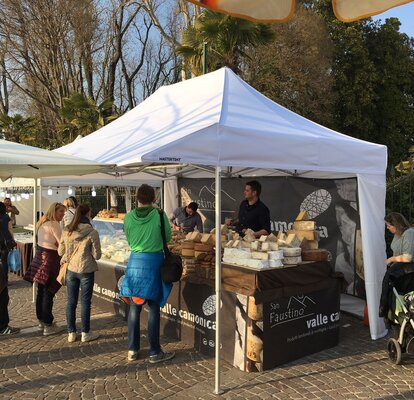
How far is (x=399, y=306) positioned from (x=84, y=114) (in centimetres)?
1603

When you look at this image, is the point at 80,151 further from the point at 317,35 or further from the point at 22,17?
the point at 22,17

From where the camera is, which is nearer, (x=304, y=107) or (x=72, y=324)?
(x=72, y=324)

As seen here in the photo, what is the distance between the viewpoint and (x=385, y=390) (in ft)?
13.0

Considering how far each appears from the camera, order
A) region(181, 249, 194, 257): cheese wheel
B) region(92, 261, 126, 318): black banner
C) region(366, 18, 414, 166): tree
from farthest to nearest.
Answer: region(366, 18, 414, 166): tree, region(92, 261, 126, 318): black banner, region(181, 249, 194, 257): cheese wheel

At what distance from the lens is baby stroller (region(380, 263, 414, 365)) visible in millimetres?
4461

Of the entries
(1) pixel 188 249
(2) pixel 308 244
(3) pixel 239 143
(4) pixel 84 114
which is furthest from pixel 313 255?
(4) pixel 84 114

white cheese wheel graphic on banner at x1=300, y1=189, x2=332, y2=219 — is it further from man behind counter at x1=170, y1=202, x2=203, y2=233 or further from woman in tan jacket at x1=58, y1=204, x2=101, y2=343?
woman in tan jacket at x1=58, y1=204, x2=101, y2=343

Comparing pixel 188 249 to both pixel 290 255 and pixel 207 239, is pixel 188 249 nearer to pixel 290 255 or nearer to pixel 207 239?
pixel 207 239

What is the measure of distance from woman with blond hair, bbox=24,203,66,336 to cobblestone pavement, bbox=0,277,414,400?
0.29 metres

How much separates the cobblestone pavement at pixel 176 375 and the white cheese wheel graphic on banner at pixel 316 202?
2695 mm

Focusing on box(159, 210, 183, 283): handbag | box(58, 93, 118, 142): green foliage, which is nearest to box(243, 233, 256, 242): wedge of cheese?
box(159, 210, 183, 283): handbag

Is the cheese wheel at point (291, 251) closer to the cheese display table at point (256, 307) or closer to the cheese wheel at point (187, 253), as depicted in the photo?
the cheese display table at point (256, 307)

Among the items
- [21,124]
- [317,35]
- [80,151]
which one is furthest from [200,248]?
[21,124]

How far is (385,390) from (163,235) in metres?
2.54
